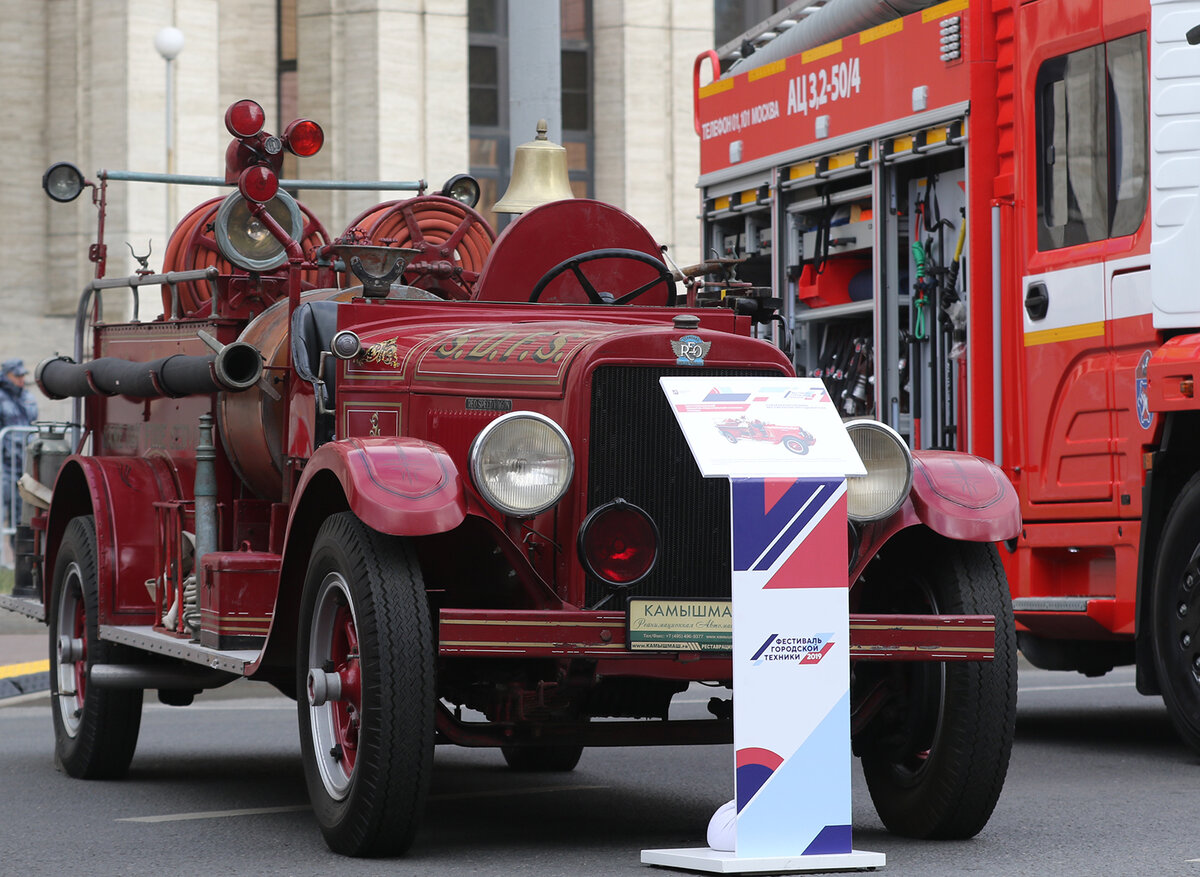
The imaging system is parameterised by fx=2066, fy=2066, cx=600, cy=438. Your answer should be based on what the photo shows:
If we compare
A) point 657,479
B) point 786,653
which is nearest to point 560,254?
point 657,479

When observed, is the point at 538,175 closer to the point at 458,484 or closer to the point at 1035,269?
the point at 1035,269

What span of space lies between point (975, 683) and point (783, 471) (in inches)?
41.7

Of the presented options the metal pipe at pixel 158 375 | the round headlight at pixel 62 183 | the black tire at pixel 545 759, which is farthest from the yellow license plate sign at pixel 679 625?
the round headlight at pixel 62 183

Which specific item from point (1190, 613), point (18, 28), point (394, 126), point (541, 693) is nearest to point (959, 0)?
point (1190, 613)

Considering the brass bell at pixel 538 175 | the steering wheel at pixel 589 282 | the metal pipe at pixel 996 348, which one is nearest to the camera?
the steering wheel at pixel 589 282

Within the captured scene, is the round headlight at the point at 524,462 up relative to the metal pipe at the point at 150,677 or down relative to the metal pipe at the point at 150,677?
up

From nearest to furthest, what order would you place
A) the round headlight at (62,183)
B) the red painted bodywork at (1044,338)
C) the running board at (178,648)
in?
the running board at (178,648)
the red painted bodywork at (1044,338)
the round headlight at (62,183)

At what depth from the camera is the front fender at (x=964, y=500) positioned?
20.7ft

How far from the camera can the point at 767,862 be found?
5570mm

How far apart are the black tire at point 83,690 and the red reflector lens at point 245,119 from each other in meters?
1.87

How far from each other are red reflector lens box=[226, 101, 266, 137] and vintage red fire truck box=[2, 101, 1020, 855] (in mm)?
26

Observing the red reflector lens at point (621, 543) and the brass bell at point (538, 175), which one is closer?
the red reflector lens at point (621, 543)

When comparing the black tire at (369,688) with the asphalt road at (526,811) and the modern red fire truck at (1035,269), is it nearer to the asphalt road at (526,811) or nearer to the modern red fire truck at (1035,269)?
the asphalt road at (526,811)

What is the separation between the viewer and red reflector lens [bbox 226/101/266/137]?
7523 millimetres
